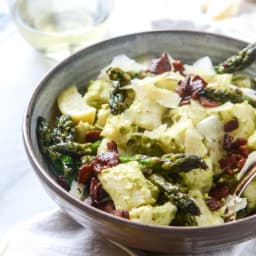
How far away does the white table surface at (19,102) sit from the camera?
2133 mm

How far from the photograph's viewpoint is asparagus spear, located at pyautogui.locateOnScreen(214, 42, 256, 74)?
2.22m

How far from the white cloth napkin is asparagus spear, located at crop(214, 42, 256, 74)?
2.30ft

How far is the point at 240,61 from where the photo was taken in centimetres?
222

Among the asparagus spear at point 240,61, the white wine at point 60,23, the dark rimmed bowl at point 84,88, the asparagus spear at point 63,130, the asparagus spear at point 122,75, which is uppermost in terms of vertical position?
the asparagus spear at point 240,61

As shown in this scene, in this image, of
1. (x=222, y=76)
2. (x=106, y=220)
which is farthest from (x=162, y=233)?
(x=222, y=76)

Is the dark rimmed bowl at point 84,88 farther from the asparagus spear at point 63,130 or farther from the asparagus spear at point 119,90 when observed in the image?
the asparagus spear at point 119,90

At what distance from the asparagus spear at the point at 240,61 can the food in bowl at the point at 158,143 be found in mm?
37

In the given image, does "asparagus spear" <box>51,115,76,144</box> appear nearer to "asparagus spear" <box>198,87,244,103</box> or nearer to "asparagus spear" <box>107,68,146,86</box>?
"asparagus spear" <box>107,68,146,86</box>

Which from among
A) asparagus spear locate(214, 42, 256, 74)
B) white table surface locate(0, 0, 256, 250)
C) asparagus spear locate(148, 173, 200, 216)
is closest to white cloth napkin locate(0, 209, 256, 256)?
white table surface locate(0, 0, 256, 250)

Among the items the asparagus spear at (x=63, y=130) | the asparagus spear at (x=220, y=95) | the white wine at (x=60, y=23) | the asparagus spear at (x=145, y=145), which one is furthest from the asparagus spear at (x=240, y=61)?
the white wine at (x=60, y=23)

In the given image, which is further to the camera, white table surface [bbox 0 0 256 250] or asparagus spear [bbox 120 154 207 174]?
white table surface [bbox 0 0 256 250]

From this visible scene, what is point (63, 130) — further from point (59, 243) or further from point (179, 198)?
point (179, 198)

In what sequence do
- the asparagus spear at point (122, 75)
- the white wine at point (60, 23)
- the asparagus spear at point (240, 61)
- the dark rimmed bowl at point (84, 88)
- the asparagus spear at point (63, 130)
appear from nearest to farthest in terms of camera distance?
the dark rimmed bowl at point (84, 88) → the asparagus spear at point (63, 130) → the asparagus spear at point (122, 75) → the asparagus spear at point (240, 61) → the white wine at point (60, 23)

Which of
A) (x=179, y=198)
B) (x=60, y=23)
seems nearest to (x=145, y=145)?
(x=179, y=198)
